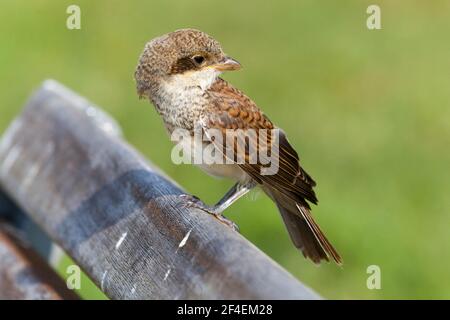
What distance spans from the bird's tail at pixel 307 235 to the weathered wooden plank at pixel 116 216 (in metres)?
0.82

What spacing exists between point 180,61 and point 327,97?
465 cm

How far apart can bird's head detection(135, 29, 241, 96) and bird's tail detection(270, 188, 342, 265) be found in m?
0.63

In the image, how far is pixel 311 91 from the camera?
909 centimetres

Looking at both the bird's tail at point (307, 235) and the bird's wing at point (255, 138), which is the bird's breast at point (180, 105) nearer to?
the bird's wing at point (255, 138)

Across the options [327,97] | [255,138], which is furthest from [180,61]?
[327,97]

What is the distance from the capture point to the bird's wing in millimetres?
4520

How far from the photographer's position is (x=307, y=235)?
4.60 metres

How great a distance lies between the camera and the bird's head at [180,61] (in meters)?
4.44

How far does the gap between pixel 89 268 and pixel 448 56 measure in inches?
248

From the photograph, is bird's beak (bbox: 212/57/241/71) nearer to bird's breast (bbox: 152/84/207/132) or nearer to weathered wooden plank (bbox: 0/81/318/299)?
bird's breast (bbox: 152/84/207/132)

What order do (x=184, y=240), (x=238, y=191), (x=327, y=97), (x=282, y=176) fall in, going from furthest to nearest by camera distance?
1. (x=327, y=97)
2. (x=238, y=191)
3. (x=282, y=176)
4. (x=184, y=240)

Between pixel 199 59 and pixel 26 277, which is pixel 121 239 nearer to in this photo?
pixel 26 277
